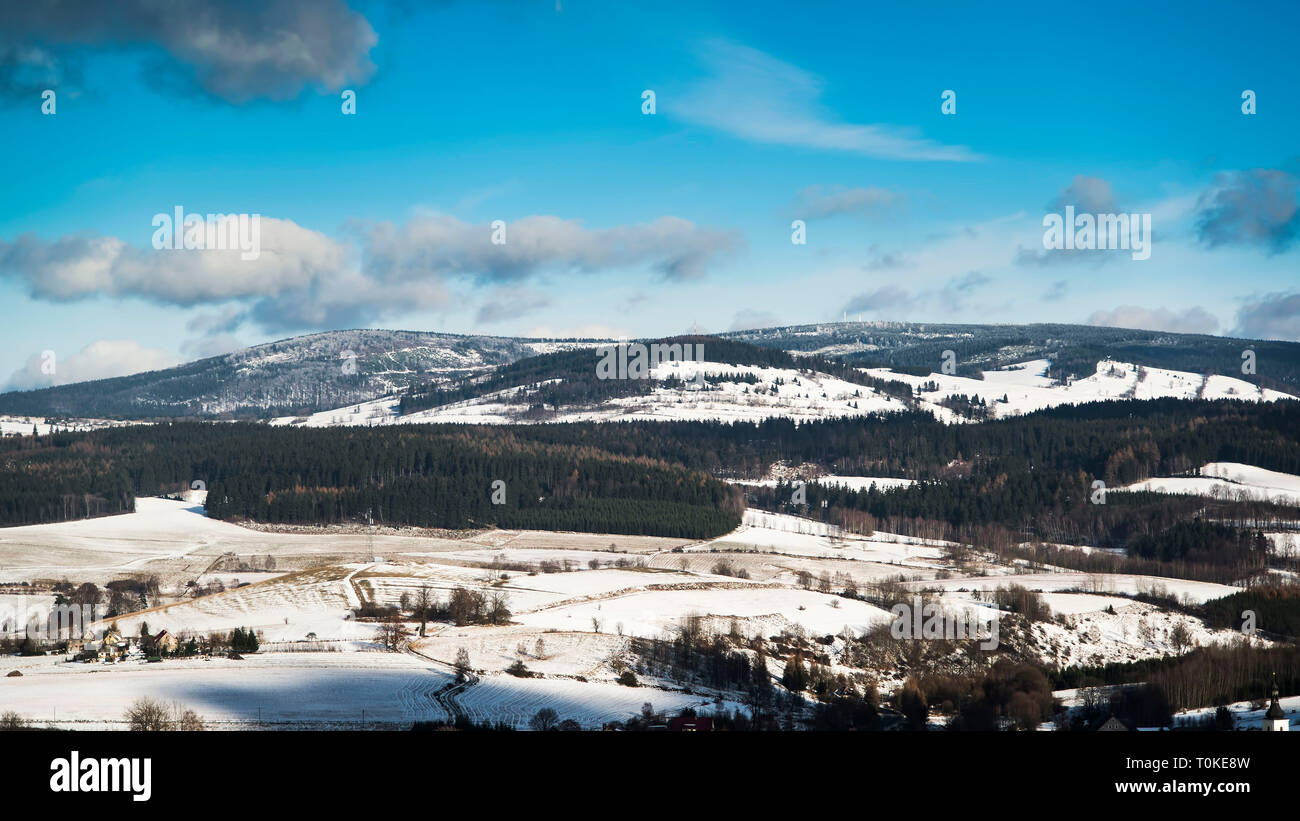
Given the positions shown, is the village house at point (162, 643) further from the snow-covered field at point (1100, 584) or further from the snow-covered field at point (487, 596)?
the snow-covered field at point (1100, 584)

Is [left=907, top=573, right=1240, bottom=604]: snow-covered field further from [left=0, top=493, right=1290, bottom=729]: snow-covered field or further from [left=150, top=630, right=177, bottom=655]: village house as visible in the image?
[left=150, top=630, right=177, bottom=655]: village house

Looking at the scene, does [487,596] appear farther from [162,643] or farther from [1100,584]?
[1100,584]

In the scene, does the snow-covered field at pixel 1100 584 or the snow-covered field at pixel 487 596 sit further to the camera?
the snow-covered field at pixel 1100 584

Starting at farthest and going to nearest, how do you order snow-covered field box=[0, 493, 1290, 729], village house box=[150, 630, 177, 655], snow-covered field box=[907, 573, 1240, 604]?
snow-covered field box=[907, 573, 1240, 604]
village house box=[150, 630, 177, 655]
snow-covered field box=[0, 493, 1290, 729]

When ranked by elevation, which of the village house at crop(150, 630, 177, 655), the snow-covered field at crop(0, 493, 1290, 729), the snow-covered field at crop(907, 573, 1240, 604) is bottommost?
the snow-covered field at crop(907, 573, 1240, 604)

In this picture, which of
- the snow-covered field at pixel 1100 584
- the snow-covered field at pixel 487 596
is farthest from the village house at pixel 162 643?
the snow-covered field at pixel 1100 584

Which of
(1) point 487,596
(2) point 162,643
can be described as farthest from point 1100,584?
(2) point 162,643

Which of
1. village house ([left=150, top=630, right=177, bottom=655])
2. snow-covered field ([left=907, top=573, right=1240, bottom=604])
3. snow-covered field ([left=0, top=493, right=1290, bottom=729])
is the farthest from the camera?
snow-covered field ([left=907, top=573, right=1240, bottom=604])

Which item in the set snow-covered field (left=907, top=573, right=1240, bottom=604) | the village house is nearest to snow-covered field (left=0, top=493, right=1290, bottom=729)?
snow-covered field (left=907, top=573, right=1240, bottom=604)

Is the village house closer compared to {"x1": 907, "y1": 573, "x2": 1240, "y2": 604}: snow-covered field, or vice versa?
the village house

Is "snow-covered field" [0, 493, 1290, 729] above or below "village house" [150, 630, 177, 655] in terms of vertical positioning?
below

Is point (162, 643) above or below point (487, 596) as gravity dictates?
above
